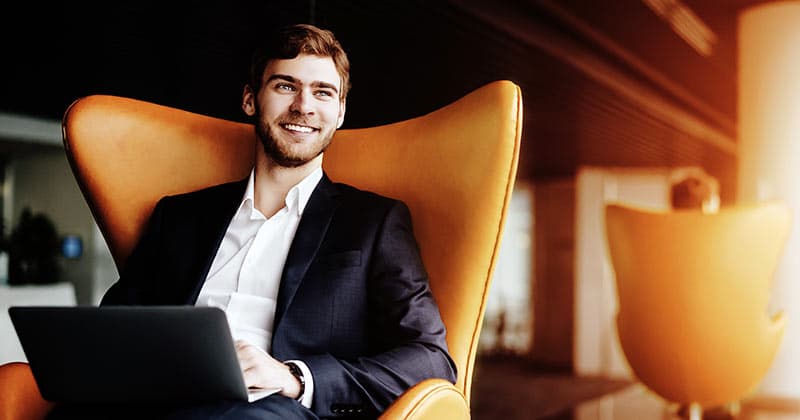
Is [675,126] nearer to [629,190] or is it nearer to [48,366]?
[629,190]

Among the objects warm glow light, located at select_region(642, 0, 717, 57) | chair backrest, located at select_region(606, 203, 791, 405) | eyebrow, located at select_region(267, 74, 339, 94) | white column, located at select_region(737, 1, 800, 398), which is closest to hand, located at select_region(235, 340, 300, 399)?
eyebrow, located at select_region(267, 74, 339, 94)

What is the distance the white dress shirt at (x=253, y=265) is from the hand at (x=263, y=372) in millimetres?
188

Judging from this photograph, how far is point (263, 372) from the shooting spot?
142 cm

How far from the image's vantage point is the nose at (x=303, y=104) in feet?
5.95

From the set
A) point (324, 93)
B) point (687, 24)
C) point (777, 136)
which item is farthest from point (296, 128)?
point (687, 24)

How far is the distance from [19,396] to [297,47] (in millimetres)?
1026

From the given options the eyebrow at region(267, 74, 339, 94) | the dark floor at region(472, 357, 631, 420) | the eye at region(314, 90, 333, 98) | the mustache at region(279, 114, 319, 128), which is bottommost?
the dark floor at region(472, 357, 631, 420)

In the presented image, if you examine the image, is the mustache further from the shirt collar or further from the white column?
the white column

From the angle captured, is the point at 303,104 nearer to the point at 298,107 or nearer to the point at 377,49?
the point at 298,107

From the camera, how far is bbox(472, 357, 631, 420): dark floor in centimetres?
920

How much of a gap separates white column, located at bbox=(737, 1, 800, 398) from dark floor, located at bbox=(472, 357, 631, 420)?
3.56 metres

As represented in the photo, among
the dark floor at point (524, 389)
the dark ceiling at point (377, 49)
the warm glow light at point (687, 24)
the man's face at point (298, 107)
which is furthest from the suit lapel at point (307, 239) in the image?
the dark floor at point (524, 389)

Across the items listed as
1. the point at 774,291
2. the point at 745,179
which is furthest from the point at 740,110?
the point at 774,291

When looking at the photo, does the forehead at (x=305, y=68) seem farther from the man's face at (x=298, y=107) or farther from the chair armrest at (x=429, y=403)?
the chair armrest at (x=429, y=403)
